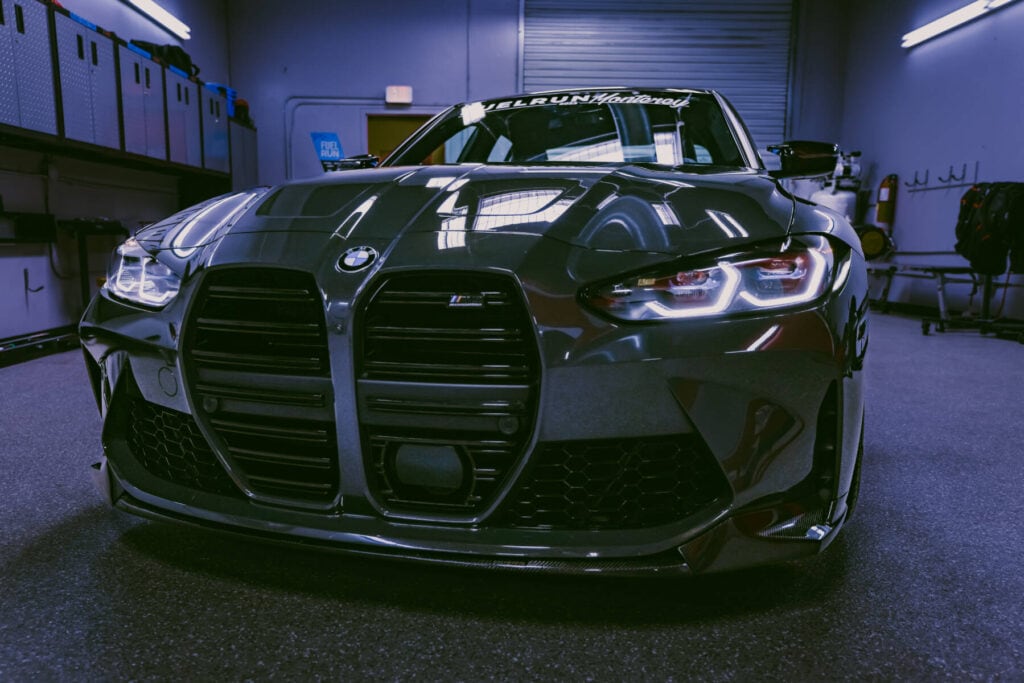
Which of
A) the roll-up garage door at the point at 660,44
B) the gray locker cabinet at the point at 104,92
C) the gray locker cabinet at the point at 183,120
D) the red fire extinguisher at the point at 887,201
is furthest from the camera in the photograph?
the roll-up garage door at the point at 660,44

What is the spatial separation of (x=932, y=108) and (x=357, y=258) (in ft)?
26.8

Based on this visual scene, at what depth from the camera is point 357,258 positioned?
106 centimetres

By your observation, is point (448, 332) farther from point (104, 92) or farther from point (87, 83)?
point (104, 92)

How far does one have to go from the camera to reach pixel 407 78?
871 centimetres

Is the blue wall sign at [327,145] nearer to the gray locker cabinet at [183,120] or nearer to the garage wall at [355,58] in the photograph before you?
the garage wall at [355,58]

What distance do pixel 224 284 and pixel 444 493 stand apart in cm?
50

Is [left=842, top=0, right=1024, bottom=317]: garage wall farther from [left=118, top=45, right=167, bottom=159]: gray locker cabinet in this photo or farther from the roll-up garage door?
[left=118, top=45, right=167, bottom=159]: gray locker cabinet

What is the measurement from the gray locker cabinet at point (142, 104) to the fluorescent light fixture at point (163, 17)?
4.50 ft

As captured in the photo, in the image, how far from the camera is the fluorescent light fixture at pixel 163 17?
6.34 metres

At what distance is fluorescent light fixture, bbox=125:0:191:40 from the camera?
634 cm

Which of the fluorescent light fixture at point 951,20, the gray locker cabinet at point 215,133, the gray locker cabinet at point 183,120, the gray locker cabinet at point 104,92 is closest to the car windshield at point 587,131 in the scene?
the gray locker cabinet at point 104,92

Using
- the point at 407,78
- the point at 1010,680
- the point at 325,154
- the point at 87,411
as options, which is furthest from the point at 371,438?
the point at 407,78

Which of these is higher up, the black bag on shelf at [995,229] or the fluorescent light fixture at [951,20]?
the fluorescent light fixture at [951,20]

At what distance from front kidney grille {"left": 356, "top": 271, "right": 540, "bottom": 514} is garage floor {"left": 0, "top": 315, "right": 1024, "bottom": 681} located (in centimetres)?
18
